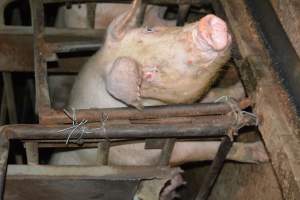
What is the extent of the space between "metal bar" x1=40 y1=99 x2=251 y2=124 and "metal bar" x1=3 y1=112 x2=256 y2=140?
0.11 ft

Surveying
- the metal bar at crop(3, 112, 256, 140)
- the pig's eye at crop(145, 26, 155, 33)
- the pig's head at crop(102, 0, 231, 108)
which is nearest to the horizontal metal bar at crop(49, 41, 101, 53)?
the pig's head at crop(102, 0, 231, 108)

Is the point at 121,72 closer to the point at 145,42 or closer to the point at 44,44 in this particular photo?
the point at 145,42

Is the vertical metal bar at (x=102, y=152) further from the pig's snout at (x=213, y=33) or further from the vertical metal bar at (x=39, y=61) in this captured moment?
the pig's snout at (x=213, y=33)

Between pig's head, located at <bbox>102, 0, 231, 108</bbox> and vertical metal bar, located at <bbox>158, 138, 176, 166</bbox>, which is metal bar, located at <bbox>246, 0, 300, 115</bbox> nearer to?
pig's head, located at <bbox>102, 0, 231, 108</bbox>

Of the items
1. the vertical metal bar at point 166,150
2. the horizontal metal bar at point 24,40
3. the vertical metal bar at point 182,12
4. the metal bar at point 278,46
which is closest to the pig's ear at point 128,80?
the vertical metal bar at point 166,150

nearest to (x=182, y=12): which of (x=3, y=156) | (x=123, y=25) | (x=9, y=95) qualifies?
(x=123, y=25)

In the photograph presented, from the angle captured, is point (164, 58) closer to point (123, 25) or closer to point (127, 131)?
point (123, 25)

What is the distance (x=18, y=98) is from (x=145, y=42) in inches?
82.2

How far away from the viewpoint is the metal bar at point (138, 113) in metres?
1.85

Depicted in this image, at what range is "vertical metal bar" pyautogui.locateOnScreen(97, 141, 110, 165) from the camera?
1.97 meters

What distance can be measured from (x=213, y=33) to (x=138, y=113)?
0.41m

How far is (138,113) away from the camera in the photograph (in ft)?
6.10

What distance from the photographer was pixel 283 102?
77.7 inches

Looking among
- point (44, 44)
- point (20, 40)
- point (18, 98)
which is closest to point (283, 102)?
point (44, 44)
